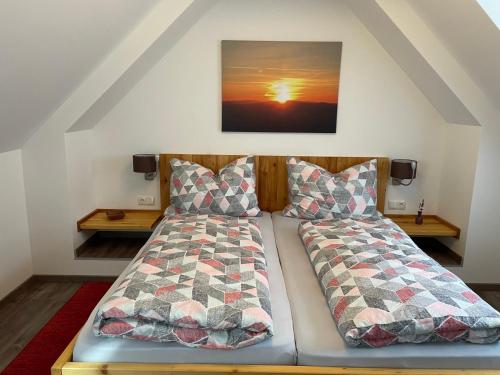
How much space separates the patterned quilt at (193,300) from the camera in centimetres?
145

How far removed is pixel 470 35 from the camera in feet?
7.50

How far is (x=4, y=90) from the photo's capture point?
1929mm

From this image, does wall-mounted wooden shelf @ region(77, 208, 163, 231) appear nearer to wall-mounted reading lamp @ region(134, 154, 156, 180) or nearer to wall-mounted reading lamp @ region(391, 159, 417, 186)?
wall-mounted reading lamp @ region(134, 154, 156, 180)

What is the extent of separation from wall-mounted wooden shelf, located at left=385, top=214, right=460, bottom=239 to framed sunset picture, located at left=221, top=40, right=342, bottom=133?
945 millimetres

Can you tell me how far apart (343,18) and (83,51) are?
194 centimetres

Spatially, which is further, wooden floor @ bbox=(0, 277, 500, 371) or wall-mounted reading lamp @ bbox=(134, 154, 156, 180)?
wall-mounted reading lamp @ bbox=(134, 154, 156, 180)

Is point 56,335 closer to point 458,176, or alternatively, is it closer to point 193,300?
point 193,300

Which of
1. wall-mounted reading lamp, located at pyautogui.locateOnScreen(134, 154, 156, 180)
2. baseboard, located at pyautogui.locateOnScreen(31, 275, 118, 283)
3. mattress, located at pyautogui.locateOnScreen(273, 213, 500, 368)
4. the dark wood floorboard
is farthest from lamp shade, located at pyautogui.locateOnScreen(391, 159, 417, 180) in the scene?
the dark wood floorboard

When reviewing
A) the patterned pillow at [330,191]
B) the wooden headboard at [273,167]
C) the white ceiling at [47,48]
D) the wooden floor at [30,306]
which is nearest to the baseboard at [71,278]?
the wooden floor at [30,306]

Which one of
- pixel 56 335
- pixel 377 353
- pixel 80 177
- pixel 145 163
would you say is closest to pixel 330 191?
pixel 145 163

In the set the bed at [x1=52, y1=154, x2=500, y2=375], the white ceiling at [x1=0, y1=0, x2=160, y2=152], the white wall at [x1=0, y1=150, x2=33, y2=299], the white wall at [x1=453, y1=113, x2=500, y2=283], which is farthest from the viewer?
the white wall at [x1=453, y1=113, x2=500, y2=283]

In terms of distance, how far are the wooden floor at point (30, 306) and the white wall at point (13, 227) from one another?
9 centimetres

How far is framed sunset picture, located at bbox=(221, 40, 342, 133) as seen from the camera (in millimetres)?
3057

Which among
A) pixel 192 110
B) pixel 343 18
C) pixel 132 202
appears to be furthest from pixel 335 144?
pixel 132 202
